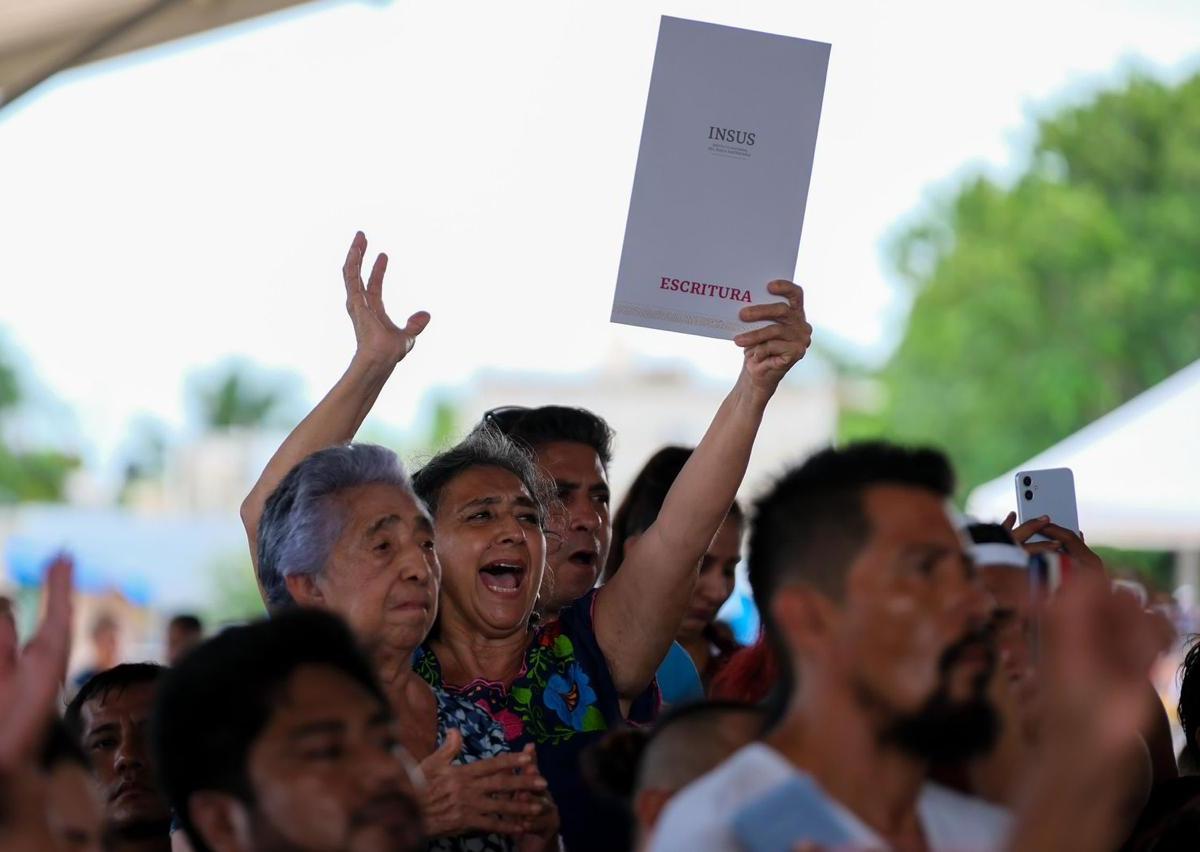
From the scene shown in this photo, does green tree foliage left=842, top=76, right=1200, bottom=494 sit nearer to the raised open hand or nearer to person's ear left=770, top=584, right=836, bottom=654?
the raised open hand

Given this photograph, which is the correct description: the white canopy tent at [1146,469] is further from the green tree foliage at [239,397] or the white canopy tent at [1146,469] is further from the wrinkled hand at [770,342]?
the green tree foliage at [239,397]

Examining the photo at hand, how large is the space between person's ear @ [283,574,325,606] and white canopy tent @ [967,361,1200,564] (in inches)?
302

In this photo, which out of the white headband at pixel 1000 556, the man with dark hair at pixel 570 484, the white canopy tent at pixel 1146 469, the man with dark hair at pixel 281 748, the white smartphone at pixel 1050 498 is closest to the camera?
the man with dark hair at pixel 281 748

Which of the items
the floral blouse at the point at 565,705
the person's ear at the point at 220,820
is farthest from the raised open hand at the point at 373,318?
the person's ear at the point at 220,820

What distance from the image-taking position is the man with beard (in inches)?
93.9

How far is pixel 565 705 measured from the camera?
3900 millimetres

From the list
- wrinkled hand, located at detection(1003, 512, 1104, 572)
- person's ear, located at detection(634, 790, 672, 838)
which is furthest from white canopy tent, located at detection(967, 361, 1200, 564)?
person's ear, located at detection(634, 790, 672, 838)

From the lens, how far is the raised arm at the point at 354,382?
4.12m

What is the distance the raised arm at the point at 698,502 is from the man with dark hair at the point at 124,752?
1.05 metres

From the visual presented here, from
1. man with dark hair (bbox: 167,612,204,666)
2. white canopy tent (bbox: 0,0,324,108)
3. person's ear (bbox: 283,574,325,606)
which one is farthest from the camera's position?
man with dark hair (bbox: 167,612,204,666)

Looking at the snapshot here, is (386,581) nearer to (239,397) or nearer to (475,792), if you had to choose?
(475,792)

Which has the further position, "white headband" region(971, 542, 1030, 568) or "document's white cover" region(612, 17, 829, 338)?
"document's white cover" region(612, 17, 829, 338)

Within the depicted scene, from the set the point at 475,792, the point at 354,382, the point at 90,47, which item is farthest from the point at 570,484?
the point at 90,47

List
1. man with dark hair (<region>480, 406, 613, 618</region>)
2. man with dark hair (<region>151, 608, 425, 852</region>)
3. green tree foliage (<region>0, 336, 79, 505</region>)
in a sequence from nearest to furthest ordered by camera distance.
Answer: man with dark hair (<region>151, 608, 425, 852</region>)
man with dark hair (<region>480, 406, 613, 618</region>)
green tree foliage (<region>0, 336, 79, 505</region>)
